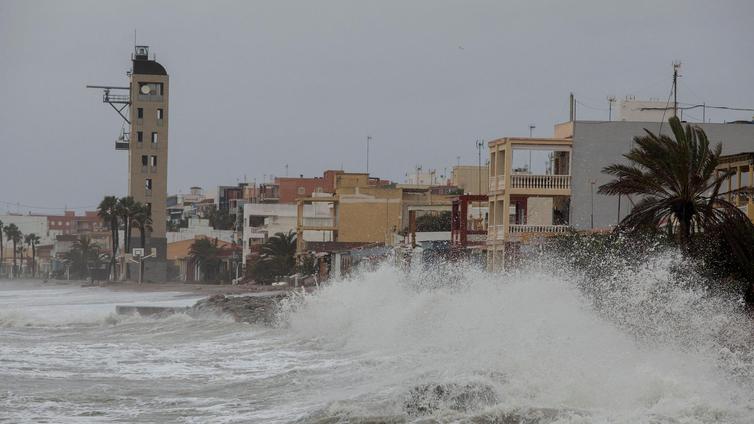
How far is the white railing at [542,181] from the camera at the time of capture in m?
47.6

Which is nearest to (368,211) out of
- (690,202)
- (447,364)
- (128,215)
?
(128,215)

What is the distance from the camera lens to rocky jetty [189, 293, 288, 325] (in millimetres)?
43938

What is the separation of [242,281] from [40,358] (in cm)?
6465

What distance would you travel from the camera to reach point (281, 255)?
3430 inches

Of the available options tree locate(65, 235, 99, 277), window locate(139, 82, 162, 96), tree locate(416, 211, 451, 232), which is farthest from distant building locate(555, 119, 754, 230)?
tree locate(65, 235, 99, 277)

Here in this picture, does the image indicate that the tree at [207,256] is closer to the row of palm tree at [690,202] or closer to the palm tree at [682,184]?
the row of palm tree at [690,202]

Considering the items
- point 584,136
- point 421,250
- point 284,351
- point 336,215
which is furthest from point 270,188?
point 284,351

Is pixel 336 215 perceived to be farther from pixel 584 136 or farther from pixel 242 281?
pixel 584 136

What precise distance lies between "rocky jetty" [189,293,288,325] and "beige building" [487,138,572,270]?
7807 millimetres

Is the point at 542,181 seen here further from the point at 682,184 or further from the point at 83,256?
the point at 83,256

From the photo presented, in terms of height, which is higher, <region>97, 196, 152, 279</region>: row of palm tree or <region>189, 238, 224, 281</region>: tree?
<region>97, 196, 152, 279</region>: row of palm tree

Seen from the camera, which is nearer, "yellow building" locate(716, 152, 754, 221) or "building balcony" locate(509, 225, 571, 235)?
"yellow building" locate(716, 152, 754, 221)

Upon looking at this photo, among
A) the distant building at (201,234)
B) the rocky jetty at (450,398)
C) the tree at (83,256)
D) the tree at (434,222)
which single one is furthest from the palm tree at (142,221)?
the rocky jetty at (450,398)

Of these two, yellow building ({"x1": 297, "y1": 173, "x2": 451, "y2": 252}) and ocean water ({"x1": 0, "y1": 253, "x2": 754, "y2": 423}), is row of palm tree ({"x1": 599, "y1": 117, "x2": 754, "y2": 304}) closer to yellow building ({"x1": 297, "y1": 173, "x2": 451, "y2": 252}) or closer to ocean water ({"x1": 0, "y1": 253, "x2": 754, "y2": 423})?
ocean water ({"x1": 0, "y1": 253, "x2": 754, "y2": 423})
